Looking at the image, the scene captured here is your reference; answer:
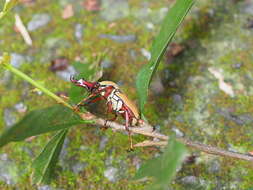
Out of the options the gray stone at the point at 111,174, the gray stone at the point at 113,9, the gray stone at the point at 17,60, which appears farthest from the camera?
the gray stone at the point at 113,9

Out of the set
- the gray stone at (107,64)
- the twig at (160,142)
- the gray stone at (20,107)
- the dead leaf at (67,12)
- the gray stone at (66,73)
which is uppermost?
the dead leaf at (67,12)

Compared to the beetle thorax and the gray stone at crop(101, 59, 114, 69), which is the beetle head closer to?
the beetle thorax

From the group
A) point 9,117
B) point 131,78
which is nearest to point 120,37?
point 131,78

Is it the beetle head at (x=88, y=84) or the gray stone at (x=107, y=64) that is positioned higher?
the gray stone at (x=107, y=64)

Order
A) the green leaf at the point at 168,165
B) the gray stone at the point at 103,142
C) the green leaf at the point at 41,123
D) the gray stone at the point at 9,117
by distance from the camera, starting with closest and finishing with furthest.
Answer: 1. the green leaf at the point at 168,165
2. the green leaf at the point at 41,123
3. the gray stone at the point at 103,142
4. the gray stone at the point at 9,117

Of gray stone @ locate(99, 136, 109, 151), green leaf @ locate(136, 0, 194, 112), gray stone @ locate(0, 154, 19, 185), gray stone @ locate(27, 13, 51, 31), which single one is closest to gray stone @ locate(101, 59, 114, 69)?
gray stone @ locate(99, 136, 109, 151)

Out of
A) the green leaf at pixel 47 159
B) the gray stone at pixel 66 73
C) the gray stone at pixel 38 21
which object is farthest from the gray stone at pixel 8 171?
the gray stone at pixel 38 21

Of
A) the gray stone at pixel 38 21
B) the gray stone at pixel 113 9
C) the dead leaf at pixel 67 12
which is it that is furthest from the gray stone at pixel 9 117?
the gray stone at pixel 113 9

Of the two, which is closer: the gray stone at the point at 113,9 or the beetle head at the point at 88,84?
the beetle head at the point at 88,84

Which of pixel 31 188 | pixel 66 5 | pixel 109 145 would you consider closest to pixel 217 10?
pixel 66 5

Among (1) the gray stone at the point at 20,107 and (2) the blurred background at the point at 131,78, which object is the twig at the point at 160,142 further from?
(1) the gray stone at the point at 20,107
